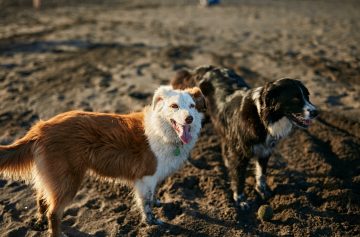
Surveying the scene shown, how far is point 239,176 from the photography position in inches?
195

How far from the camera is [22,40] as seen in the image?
11133 millimetres

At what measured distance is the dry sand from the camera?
4.68m

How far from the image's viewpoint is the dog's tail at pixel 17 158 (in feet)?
12.9

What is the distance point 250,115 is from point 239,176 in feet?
2.86

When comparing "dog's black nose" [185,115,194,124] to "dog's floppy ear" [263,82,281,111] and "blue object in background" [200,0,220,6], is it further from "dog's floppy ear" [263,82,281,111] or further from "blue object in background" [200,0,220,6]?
"blue object in background" [200,0,220,6]

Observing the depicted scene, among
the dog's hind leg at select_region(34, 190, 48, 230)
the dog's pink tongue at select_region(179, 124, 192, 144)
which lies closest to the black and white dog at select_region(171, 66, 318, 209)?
the dog's pink tongue at select_region(179, 124, 192, 144)

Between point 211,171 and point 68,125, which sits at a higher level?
point 68,125

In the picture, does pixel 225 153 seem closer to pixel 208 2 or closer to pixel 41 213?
pixel 41 213

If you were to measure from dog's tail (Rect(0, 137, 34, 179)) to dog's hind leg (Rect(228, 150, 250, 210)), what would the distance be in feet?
8.36

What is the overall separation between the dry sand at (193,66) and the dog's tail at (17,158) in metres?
0.89

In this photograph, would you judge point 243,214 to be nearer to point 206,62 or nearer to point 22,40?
point 206,62

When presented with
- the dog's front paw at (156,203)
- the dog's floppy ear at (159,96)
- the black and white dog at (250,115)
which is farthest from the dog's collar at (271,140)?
the dog's front paw at (156,203)

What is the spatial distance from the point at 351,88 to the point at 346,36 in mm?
4305

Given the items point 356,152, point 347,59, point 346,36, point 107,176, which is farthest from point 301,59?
point 107,176
